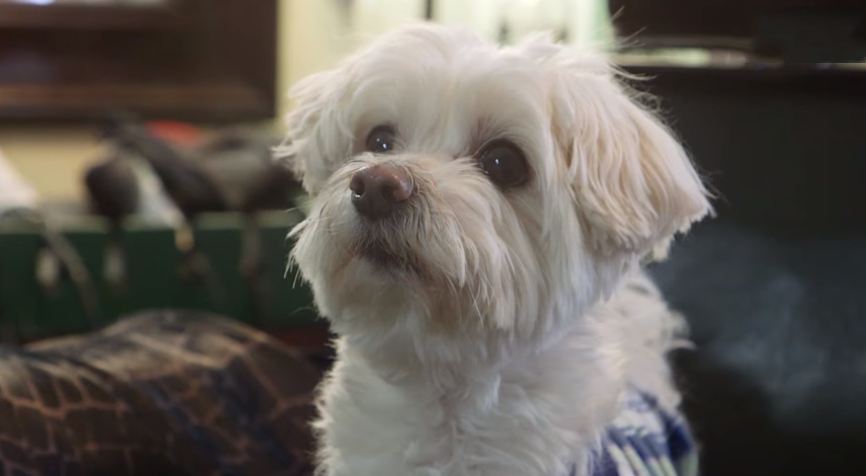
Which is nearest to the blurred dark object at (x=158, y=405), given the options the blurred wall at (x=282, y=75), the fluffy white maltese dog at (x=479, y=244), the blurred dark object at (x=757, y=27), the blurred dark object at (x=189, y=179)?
the fluffy white maltese dog at (x=479, y=244)

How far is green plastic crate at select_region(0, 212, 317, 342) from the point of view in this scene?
1.69m

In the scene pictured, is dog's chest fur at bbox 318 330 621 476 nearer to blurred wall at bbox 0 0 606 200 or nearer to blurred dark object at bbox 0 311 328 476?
blurred dark object at bbox 0 311 328 476

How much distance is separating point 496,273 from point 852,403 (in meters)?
0.61

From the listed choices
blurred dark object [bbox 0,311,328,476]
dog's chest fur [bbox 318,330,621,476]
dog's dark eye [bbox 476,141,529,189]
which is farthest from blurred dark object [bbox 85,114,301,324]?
dog's dark eye [bbox 476,141,529,189]

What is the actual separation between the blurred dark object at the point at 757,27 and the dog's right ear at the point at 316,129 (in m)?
0.40

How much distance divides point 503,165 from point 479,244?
0.35 ft

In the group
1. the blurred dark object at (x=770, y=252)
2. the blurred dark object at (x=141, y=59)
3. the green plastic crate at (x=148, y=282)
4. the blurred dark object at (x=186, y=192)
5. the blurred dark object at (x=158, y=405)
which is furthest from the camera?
the blurred dark object at (x=141, y=59)

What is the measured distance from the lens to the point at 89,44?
3369mm

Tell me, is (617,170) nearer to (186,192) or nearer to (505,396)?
(505,396)

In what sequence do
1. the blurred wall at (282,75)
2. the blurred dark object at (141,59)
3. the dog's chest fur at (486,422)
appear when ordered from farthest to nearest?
the blurred dark object at (141,59) → the blurred wall at (282,75) → the dog's chest fur at (486,422)

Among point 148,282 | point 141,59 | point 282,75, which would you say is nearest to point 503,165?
point 148,282

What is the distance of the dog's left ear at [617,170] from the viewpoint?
2.55ft

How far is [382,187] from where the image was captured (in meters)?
0.73

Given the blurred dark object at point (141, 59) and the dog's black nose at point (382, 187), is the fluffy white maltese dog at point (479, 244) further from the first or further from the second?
the blurred dark object at point (141, 59)
